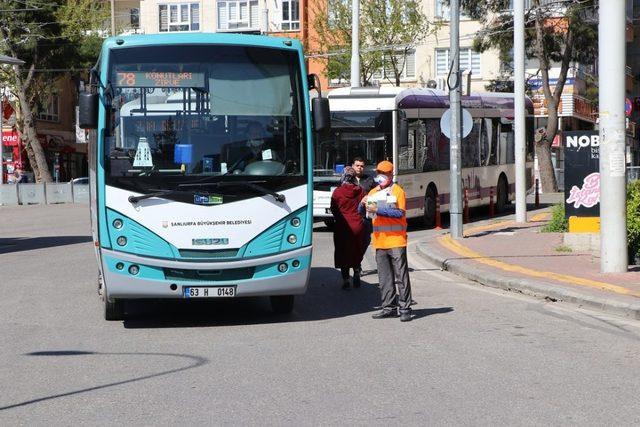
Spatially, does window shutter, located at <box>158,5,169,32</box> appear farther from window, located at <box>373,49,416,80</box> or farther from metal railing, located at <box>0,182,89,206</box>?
metal railing, located at <box>0,182,89,206</box>

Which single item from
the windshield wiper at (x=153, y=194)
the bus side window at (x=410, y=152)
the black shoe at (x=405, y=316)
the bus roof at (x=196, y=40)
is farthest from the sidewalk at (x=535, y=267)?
the windshield wiper at (x=153, y=194)

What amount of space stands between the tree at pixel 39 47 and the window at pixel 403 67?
15628mm

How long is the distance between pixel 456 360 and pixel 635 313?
333 cm

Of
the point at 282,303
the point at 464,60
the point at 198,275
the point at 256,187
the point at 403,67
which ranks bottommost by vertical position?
the point at 282,303

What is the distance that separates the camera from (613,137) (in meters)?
15.7

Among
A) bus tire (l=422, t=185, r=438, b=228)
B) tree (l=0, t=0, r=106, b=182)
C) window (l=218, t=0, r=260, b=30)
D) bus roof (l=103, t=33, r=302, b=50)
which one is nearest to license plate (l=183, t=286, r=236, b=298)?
bus roof (l=103, t=33, r=302, b=50)

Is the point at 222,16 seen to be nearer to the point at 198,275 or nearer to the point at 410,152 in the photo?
the point at 410,152

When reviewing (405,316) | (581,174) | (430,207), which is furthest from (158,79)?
(430,207)

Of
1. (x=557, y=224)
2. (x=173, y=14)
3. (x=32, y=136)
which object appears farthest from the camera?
(x=173, y=14)

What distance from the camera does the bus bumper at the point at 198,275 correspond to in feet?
39.7

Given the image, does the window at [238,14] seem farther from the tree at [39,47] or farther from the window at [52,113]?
the window at [52,113]

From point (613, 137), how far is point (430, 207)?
45.2ft

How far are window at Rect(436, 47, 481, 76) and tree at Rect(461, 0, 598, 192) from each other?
1497 cm

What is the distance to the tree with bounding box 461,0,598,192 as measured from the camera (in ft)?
154
